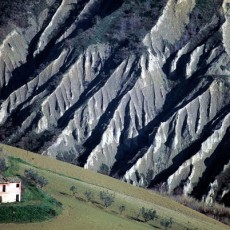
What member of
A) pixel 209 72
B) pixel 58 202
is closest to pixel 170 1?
pixel 209 72

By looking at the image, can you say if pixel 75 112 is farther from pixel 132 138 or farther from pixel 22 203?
pixel 22 203

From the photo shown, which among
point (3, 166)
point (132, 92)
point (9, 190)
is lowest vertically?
point (9, 190)

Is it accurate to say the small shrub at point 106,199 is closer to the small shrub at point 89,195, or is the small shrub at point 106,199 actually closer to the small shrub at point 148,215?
the small shrub at point 89,195

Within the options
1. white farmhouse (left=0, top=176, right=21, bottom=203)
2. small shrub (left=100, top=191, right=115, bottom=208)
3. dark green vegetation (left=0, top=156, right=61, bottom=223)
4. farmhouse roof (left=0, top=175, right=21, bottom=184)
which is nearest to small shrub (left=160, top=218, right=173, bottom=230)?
small shrub (left=100, top=191, right=115, bottom=208)

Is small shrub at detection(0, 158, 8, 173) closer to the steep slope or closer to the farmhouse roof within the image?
the farmhouse roof

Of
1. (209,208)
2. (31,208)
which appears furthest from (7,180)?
(209,208)

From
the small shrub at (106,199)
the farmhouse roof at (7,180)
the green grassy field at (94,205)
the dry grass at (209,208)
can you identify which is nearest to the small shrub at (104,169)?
the dry grass at (209,208)

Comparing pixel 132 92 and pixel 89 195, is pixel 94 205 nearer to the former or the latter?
pixel 89 195
